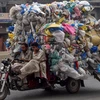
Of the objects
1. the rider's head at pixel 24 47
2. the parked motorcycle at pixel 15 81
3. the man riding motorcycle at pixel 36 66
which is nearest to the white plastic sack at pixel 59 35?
the man riding motorcycle at pixel 36 66

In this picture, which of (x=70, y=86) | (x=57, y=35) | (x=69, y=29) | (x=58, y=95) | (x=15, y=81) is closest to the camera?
(x=15, y=81)

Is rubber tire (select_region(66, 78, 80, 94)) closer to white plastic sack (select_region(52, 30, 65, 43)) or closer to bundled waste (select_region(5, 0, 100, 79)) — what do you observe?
bundled waste (select_region(5, 0, 100, 79))

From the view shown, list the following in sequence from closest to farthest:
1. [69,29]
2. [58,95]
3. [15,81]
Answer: [15,81] → [69,29] → [58,95]

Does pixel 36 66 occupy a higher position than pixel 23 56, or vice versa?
pixel 23 56

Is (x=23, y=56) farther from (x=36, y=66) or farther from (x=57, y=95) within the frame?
(x=57, y=95)

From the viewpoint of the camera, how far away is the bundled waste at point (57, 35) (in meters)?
8.67

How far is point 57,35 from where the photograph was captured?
8.60 m

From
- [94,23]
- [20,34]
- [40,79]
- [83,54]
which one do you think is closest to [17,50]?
[20,34]

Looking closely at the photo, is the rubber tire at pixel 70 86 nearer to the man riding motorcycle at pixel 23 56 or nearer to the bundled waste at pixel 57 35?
the bundled waste at pixel 57 35

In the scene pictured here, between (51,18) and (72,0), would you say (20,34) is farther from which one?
(72,0)

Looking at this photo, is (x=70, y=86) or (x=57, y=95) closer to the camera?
(x=57, y=95)

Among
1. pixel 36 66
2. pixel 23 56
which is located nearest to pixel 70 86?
pixel 36 66

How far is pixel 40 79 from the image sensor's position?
29.0 feet

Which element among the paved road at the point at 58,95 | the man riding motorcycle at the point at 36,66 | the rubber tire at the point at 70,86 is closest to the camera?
the man riding motorcycle at the point at 36,66
